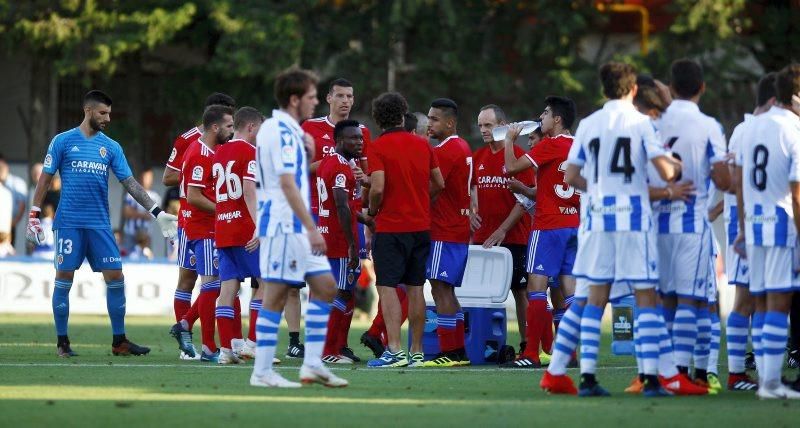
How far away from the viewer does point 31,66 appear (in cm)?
3647

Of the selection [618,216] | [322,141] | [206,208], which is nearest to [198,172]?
[206,208]

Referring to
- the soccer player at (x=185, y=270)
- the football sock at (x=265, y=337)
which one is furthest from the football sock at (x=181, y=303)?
the football sock at (x=265, y=337)

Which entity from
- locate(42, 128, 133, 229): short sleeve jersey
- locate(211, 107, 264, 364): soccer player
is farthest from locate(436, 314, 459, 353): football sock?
locate(42, 128, 133, 229): short sleeve jersey

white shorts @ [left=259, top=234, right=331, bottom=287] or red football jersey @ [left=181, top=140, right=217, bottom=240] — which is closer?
white shorts @ [left=259, top=234, right=331, bottom=287]

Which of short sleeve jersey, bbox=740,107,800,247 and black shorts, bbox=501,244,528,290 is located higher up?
short sleeve jersey, bbox=740,107,800,247

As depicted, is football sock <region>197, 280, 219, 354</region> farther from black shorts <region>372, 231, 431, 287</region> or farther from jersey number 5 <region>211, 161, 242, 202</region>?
black shorts <region>372, 231, 431, 287</region>

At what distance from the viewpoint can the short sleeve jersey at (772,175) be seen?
35.3ft

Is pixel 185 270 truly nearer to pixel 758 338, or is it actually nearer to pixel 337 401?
pixel 337 401

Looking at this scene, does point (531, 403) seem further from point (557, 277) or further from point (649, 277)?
point (557, 277)

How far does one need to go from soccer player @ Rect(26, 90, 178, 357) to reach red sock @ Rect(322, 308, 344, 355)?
1894 mm

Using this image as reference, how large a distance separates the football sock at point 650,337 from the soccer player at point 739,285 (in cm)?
74

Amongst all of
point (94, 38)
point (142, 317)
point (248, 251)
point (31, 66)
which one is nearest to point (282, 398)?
point (248, 251)

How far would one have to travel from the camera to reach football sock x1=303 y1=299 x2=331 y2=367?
1116 centimetres

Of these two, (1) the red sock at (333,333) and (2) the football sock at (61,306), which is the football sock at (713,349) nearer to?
(1) the red sock at (333,333)
